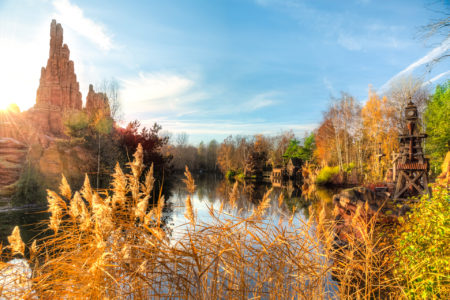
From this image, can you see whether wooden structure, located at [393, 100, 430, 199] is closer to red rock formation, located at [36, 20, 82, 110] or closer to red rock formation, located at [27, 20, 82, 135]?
red rock formation, located at [27, 20, 82, 135]

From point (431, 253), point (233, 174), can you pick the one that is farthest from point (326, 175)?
point (431, 253)

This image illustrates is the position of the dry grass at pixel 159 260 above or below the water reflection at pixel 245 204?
above

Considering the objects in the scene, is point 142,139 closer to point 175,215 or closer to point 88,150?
point 88,150

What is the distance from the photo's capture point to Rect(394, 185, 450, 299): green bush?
2.31 metres

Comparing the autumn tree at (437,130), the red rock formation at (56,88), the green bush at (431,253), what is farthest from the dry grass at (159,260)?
the red rock formation at (56,88)

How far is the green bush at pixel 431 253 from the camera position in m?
2.31

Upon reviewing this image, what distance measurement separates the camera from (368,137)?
84.8 feet

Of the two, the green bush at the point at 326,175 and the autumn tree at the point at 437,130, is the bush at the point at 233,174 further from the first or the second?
the autumn tree at the point at 437,130

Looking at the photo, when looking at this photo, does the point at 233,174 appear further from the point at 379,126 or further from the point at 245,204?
the point at 245,204

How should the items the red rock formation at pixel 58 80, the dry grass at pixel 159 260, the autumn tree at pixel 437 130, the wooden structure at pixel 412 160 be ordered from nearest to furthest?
1. the dry grass at pixel 159 260
2. the wooden structure at pixel 412 160
3. the autumn tree at pixel 437 130
4. the red rock formation at pixel 58 80

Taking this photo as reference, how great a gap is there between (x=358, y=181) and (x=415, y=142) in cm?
1404

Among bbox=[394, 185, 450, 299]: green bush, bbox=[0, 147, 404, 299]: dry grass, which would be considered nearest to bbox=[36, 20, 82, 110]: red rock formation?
bbox=[0, 147, 404, 299]: dry grass

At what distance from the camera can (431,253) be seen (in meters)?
2.59

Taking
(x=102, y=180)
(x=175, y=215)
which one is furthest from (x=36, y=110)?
(x=175, y=215)
